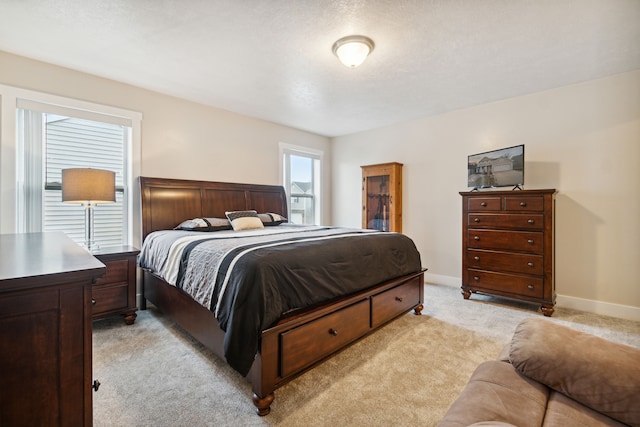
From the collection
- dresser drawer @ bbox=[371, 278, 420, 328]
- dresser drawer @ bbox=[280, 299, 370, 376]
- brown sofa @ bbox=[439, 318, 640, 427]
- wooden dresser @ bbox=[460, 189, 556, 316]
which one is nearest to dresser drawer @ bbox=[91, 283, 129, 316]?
dresser drawer @ bbox=[280, 299, 370, 376]

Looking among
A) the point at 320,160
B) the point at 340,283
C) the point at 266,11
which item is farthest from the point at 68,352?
the point at 320,160

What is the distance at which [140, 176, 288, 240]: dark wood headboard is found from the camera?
11.2 ft

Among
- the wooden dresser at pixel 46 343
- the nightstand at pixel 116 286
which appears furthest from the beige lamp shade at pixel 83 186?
the wooden dresser at pixel 46 343

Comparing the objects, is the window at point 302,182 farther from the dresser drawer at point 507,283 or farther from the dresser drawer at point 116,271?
the dresser drawer at point 507,283

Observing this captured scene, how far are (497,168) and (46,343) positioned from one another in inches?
158

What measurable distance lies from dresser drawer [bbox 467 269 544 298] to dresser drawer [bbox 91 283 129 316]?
12.5ft

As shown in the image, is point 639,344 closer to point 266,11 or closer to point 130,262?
point 266,11

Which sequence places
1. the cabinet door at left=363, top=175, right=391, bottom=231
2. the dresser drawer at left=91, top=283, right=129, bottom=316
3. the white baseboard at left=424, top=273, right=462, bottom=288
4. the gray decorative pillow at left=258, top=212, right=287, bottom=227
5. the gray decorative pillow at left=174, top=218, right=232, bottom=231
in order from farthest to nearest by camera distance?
1. the cabinet door at left=363, top=175, right=391, bottom=231
2. the white baseboard at left=424, top=273, right=462, bottom=288
3. the gray decorative pillow at left=258, top=212, right=287, bottom=227
4. the gray decorative pillow at left=174, top=218, right=232, bottom=231
5. the dresser drawer at left=91, top=283, right=129, bottom=316

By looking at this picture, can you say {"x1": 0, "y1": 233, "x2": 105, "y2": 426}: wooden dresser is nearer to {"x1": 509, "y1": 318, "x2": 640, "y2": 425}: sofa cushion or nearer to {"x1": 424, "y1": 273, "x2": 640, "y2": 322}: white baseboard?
{"x1": 509, "y1": 318, "x2": 640, "y2": 425}: sofa cushion

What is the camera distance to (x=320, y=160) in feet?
18.5

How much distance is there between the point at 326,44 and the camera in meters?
2.46

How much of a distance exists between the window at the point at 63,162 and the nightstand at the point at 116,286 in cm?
58

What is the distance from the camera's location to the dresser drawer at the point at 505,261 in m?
3.16

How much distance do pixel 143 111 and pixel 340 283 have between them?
10.1 ft
